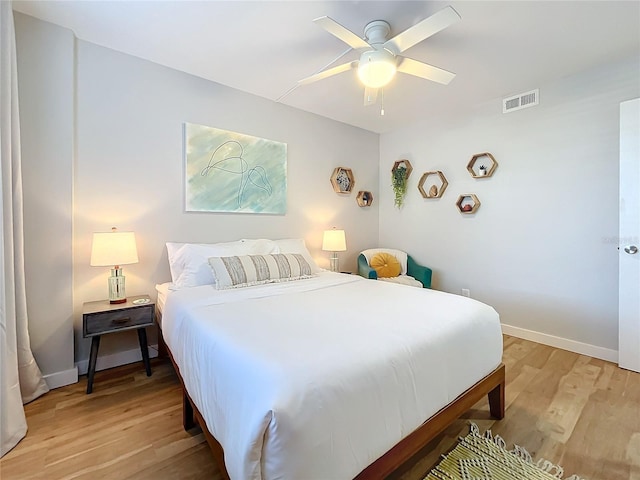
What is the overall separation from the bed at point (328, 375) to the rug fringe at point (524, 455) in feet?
0.70

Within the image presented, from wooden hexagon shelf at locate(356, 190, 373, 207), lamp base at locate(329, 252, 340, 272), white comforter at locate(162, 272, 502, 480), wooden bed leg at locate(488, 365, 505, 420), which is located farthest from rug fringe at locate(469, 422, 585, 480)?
wooden hexagon shelf at locate(356, 190, 373, 207)

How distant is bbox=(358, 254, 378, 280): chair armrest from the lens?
11.7ft

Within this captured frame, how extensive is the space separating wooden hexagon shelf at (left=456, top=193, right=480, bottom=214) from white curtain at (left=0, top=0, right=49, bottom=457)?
13.2 ft

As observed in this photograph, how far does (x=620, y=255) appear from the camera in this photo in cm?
247

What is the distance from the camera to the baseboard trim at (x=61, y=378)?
6.98 feet

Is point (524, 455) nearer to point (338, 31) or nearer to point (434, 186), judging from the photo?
point (338, 31)

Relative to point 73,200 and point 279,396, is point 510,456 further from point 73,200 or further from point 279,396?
point 73,200

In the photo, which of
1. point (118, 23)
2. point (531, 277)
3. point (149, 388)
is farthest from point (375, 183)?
point (149, 388)

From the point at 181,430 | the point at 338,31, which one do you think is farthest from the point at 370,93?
the point at 181,430

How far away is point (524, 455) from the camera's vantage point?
1527 mm

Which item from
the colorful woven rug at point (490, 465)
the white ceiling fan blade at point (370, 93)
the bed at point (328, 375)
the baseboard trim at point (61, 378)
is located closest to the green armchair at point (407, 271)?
the bed at point (328, 375)

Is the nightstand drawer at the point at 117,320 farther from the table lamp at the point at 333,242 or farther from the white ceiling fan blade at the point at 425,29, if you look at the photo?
the white ceiling fan blade at the point at 425,29

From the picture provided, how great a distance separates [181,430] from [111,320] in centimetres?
98

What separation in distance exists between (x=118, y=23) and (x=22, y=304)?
203 centimetres
